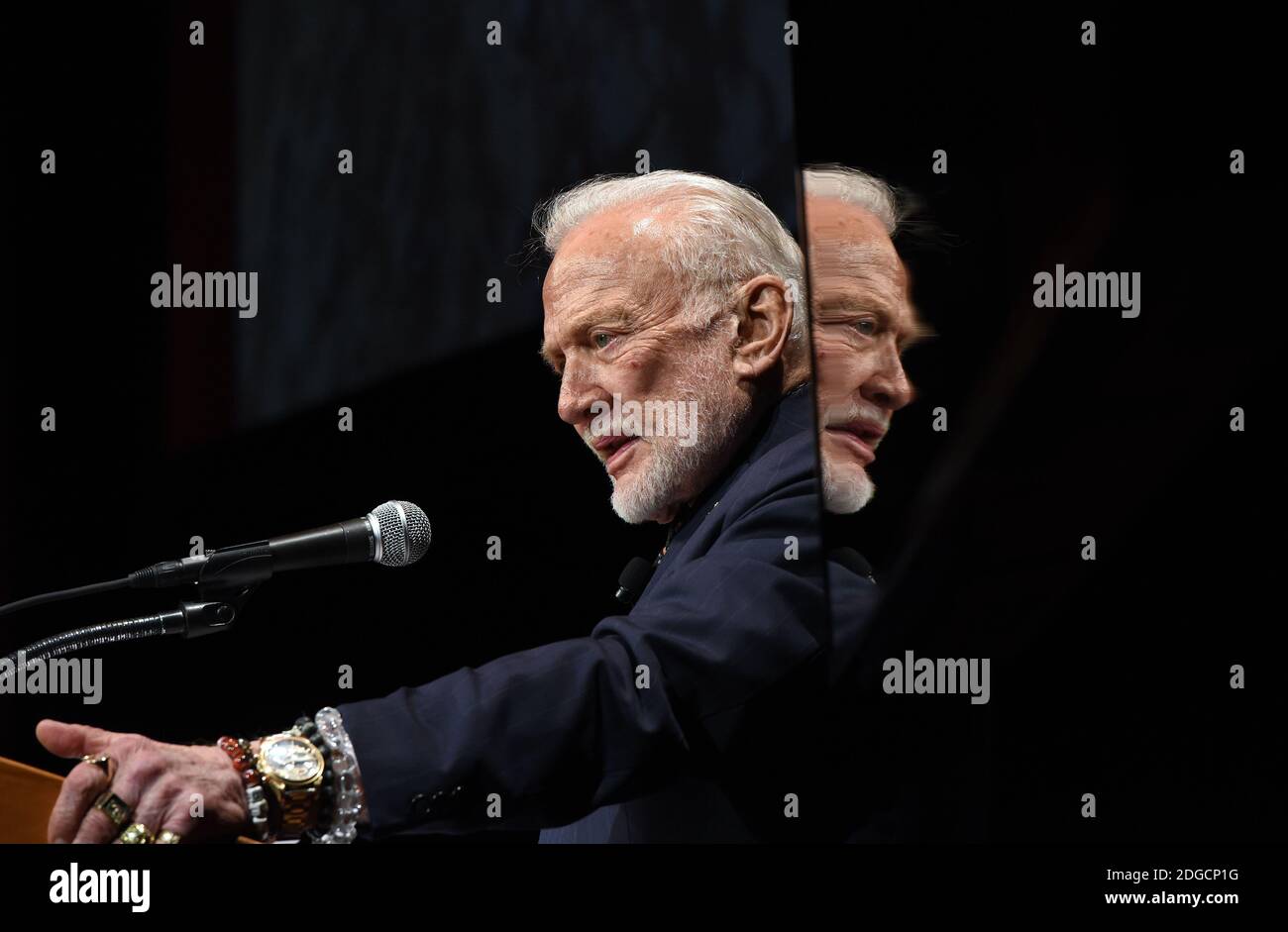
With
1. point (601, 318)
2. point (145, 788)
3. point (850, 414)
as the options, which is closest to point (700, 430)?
point (601, 318)

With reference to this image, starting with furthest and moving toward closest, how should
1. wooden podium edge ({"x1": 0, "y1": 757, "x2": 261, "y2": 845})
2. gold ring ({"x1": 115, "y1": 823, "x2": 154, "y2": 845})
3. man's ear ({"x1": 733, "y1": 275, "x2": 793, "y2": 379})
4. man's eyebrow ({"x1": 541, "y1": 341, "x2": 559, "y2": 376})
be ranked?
man's eyebrow ({"x1": 541, "y1": 341, "x2": 559, "y2": 376}) → man's ear ({"x1": 733, "y1": 275, "x2": 793, "y2": 379}) → wooden podium edge ({"x1": 0, "y1": 757, "x2": 261, "y2": 845}) → gold ring ({"x1": 115, "y1": 823, "x2": 154, "y2": 845})

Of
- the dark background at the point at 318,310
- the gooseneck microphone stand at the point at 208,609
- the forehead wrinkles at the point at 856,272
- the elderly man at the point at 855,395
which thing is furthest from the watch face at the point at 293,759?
the forehead wrinkles at the point at 856,272

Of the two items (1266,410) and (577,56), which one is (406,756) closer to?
(1266,410)

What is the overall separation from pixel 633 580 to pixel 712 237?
1.95 feet

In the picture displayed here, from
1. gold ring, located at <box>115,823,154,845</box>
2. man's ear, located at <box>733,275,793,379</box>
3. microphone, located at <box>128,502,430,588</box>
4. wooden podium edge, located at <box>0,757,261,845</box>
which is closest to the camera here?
gold ring, located at <box>115,823,154,845</box>

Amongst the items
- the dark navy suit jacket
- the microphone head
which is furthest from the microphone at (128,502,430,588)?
the dark navy suit jacket

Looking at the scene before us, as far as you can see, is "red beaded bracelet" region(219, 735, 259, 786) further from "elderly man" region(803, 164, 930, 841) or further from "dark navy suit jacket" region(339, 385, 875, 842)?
"elderly man" region(803, 164, 930, 841)

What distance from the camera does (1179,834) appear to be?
→ 68.6 inches

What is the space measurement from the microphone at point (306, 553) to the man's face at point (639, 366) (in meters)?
0.49

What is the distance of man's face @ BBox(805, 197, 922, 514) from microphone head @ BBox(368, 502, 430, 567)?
57cm

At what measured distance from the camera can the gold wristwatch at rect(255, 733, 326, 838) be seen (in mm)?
1671

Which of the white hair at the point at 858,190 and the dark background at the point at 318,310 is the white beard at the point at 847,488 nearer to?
the white hair at the point at 858,190
